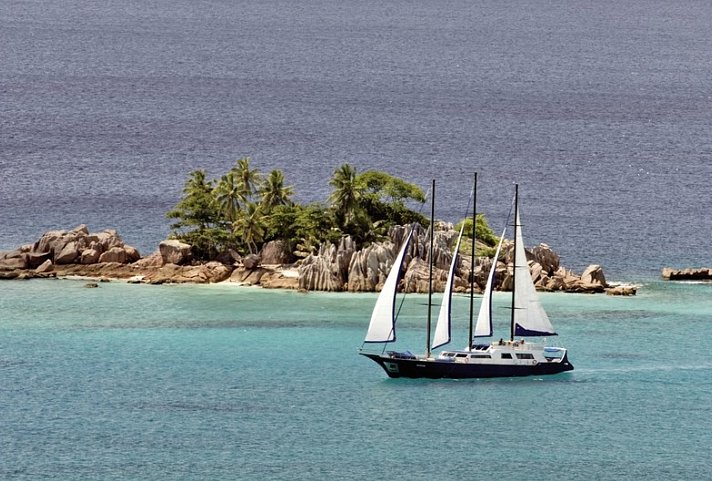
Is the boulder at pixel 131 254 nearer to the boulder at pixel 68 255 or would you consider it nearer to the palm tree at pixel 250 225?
the boulder at pixel 68 255

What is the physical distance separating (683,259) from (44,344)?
208 feet

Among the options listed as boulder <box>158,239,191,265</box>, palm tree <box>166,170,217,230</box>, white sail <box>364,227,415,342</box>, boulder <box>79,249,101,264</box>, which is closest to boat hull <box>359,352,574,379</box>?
white sail <box>364,227,415,342</box>

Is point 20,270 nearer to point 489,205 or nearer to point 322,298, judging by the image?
point 322,298

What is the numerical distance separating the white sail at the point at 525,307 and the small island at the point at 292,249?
Answer: 19.9 metres

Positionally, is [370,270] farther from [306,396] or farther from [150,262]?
[306,396]

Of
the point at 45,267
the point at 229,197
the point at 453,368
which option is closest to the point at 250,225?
the point at 229,197

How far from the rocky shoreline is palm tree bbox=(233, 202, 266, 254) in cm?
135

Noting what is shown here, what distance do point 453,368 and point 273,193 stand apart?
127 ft

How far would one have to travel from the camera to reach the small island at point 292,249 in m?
Result: 133

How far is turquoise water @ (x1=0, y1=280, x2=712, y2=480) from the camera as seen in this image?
90750mm

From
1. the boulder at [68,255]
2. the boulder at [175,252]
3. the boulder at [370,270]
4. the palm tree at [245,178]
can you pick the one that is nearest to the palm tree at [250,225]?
the palm tree at [245,178]

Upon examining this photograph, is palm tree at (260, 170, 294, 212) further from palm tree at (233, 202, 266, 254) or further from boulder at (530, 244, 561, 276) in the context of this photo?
→ boulder at (530, 244, 561, 276)

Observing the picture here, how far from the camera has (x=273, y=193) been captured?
465 ft

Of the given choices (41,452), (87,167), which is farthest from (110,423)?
(87,167)
